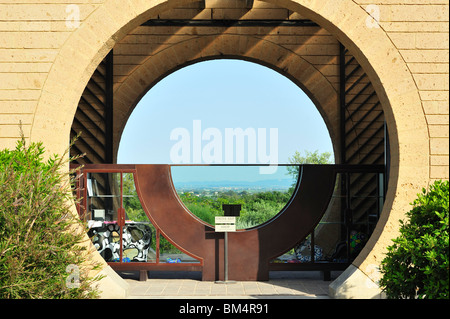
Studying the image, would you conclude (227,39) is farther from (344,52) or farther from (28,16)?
(28,16)

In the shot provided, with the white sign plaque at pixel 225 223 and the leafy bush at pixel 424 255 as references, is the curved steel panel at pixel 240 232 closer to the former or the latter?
the white sign plaque at pixel 225 223

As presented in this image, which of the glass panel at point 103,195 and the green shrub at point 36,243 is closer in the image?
the green shrub at point 36,243

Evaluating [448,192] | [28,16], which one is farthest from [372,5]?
[28,16]

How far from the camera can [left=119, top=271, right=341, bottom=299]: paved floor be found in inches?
319

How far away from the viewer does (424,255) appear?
5.51 m

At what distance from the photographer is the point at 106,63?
13.5 metres

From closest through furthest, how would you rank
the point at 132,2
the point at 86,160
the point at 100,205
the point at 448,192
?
1. the point at 448,192
2. the point at 132,2
3. the point at 100,205
4. the point at 86,160

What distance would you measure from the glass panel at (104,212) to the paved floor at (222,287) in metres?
0.70

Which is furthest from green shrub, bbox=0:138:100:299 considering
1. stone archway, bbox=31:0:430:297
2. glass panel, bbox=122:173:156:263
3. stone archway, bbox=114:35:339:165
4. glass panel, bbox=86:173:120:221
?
stone archway, bbox=114:35:339:165

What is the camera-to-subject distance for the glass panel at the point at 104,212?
30.6 feet

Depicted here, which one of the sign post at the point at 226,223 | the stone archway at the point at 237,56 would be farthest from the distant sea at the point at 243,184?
the stone archway at the point at 237,56

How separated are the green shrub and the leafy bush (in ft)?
11.6

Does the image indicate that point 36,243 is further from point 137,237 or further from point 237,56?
point 237,56

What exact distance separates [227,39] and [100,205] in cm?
615
